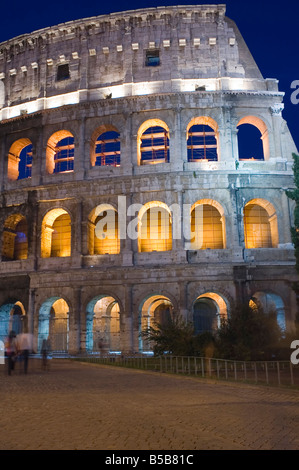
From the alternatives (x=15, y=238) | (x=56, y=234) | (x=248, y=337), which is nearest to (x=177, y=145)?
(x=56, y=234)

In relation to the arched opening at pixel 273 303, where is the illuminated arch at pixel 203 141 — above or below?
above

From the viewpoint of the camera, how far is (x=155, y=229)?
966 inches

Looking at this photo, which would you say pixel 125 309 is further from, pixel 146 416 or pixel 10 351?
pixel 146 416

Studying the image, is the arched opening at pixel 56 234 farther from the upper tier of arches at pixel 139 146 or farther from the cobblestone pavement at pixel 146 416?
the cobblestone pavement at pixel 146 416

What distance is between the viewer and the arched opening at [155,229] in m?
24.2

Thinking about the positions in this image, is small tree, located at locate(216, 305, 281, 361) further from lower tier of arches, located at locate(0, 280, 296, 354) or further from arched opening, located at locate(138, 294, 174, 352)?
arched opening, located at locate(138, 294, 174, 352)

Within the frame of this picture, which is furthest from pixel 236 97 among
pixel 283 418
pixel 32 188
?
pixel 283 418

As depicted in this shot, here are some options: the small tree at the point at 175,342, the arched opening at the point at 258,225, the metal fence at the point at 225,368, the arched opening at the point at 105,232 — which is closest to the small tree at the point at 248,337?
the metal fence at the point at 225,368

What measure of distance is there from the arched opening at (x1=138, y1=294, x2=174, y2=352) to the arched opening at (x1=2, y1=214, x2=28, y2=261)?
8309 mm

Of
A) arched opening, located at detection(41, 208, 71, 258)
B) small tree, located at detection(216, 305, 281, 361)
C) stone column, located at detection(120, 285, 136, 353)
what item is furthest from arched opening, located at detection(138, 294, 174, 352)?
small tree, located at detection(216, 305, 281, 361)

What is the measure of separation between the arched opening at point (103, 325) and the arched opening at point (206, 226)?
5.75m

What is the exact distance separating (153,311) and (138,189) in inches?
287

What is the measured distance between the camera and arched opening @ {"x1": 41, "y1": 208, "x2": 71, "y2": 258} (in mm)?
25016
